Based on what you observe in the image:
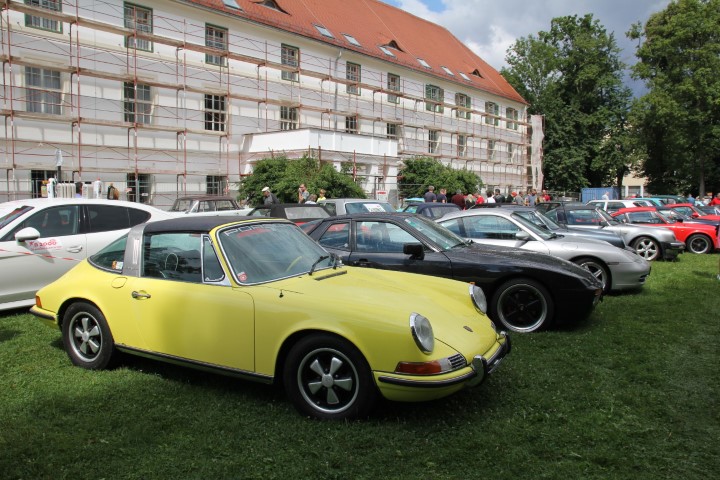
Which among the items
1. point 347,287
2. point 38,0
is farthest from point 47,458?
point 38,0

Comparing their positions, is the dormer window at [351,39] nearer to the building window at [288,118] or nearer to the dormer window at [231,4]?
the building window at [288,118]

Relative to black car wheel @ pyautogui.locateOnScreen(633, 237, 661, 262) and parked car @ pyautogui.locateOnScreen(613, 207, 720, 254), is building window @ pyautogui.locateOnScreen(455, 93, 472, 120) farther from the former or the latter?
black car wheel @ pyautogui.locateOnScreen(633, 237, 661, 262)

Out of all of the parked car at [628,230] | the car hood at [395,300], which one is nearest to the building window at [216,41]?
the parked car at [628,230]

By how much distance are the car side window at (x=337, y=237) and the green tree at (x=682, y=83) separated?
41302mm

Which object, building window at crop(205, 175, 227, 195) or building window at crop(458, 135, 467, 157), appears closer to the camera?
building window at crop(205, 175, 227, 195)

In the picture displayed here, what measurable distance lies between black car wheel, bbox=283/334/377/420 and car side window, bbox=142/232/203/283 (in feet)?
3.70

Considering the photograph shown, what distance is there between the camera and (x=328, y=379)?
3922 millimetres

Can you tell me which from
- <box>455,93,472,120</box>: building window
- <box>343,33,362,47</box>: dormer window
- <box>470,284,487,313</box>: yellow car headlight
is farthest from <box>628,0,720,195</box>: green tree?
<box>470,284,487,313</box>: yellow car headlight

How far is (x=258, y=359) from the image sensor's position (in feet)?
13.5

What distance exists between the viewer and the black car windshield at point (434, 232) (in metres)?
6.91

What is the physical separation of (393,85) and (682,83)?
21.9 m

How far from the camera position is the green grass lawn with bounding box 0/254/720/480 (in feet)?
11.2

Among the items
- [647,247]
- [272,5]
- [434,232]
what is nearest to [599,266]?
[434,232]

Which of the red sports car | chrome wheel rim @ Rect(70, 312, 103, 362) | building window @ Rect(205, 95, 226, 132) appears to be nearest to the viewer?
chrome wheel rim @ Rect(70, 312, 103, 362)
